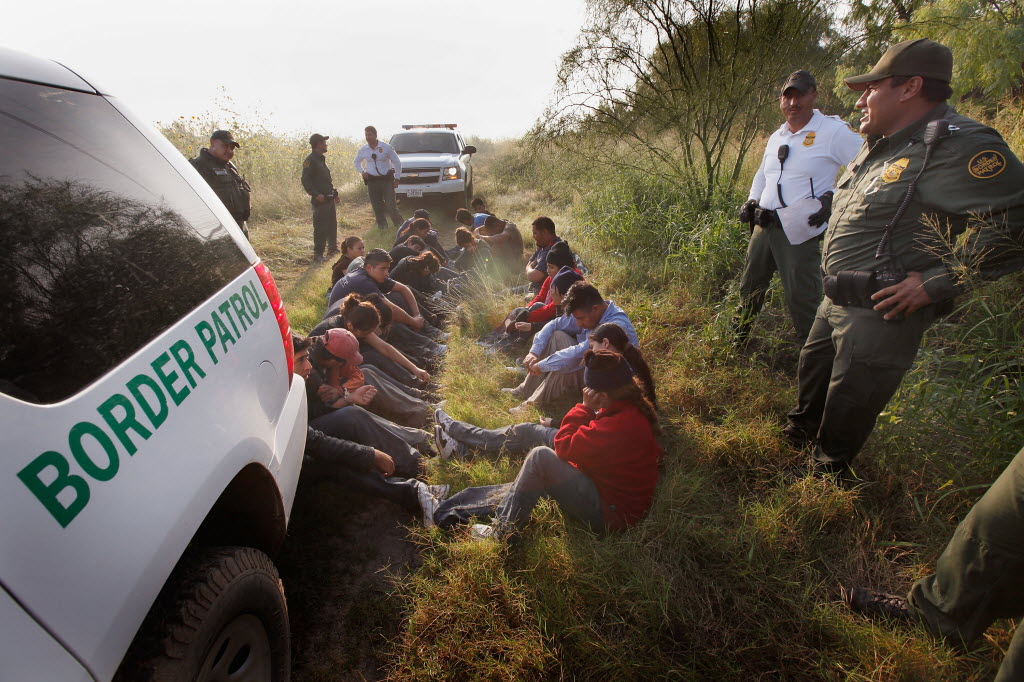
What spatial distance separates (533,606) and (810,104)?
10.6 ft

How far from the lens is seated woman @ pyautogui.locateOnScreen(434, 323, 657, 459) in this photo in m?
2.73

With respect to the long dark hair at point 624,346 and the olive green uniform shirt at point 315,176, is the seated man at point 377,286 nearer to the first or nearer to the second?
the long dark hair at point 624,346

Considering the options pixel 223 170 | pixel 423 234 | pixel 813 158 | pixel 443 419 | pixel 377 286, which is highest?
pixel 223 170

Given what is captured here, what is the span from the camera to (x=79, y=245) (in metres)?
1.05

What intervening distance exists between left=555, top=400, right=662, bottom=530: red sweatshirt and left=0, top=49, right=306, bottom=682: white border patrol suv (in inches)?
51.0

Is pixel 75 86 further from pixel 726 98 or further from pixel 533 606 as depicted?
pixel 726 98

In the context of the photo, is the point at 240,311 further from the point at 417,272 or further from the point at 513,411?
the point at 417,272

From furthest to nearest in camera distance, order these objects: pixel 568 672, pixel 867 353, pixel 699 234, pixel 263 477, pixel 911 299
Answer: pixel 699 234
pixel 867 353
pixel 911 299
pixel 568 672
pixel 263 477

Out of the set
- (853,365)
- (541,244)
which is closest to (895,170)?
(853,365)

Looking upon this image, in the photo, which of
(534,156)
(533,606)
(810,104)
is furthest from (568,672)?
(534,156)

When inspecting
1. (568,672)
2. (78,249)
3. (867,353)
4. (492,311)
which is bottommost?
(568,672)

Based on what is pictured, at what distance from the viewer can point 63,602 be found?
783 millimetres

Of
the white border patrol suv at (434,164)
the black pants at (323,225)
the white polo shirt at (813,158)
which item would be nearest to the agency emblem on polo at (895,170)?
the white polo shirt at (813,158)

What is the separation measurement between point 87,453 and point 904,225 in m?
2.64
